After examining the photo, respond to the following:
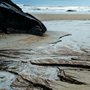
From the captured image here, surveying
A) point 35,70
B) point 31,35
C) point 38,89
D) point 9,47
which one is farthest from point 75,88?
point 31,35

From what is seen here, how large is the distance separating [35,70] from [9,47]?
6.56 feet

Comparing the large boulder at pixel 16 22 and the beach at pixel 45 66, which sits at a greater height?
the large boulder at pixel 16 22

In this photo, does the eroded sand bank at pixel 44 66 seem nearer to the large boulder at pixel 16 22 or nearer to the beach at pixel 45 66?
the beach at pixel 45 66

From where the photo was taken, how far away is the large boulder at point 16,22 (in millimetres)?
8742

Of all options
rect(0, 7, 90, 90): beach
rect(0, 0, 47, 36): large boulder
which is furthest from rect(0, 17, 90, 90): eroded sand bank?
rect(0, 0, 47, 36): large boulder

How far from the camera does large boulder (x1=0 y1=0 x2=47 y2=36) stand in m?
8.74

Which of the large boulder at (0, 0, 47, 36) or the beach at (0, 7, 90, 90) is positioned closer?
the beach at (0, 7, 90, 90)

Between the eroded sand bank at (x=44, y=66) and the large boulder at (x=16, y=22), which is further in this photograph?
the large boulder at (x=16, y=22)

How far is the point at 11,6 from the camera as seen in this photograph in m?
9.12

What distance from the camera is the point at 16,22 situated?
8930mm

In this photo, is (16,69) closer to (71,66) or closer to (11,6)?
(71,66)

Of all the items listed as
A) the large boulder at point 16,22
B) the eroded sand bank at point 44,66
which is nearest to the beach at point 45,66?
the eroded sand bank at point 44,66

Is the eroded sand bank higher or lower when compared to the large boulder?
lower

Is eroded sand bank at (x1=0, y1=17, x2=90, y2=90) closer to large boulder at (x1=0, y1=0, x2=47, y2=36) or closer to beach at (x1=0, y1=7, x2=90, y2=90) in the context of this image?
beach at (x1=0, y1=7, x2=90, y2=90)
